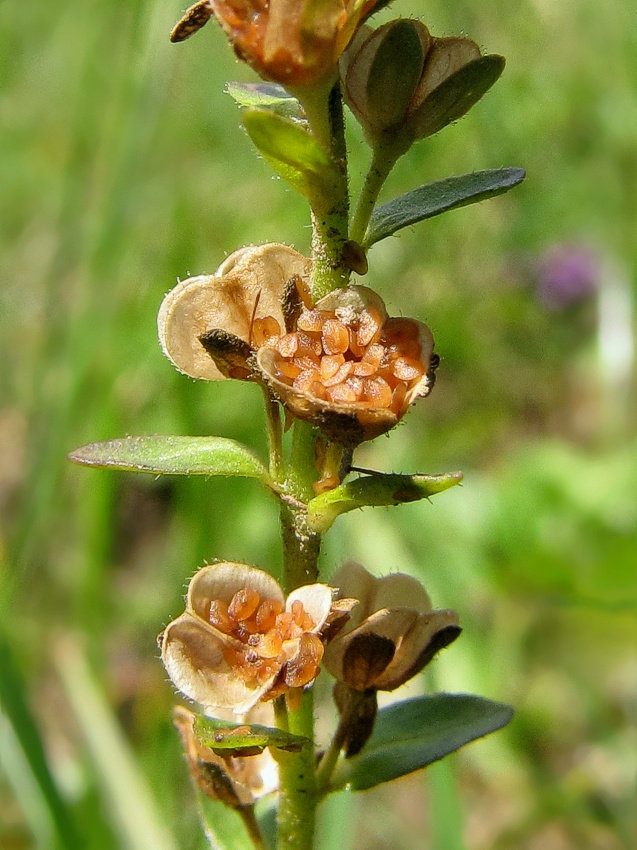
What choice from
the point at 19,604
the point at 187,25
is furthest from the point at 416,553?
the point at 187,25

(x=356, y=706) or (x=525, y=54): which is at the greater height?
(x=525, y=54)

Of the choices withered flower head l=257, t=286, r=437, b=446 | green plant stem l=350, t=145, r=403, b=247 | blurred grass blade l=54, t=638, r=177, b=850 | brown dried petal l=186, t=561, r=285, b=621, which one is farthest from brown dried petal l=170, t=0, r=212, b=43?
blurred grass blade l=54, t=638, r=177, b=850

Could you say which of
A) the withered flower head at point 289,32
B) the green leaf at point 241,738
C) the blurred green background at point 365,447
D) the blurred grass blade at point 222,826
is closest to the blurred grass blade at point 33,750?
the blurred green background at point 365,447

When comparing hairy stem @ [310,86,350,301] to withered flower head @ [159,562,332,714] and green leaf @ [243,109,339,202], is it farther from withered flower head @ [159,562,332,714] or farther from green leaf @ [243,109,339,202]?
withered flower head @ [159,562,332,714]

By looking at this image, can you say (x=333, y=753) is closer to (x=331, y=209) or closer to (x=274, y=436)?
(x=274, y=436)

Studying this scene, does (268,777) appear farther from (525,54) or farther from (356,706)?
(525,54)

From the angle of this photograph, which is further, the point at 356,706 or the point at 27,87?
the point at 27,87
